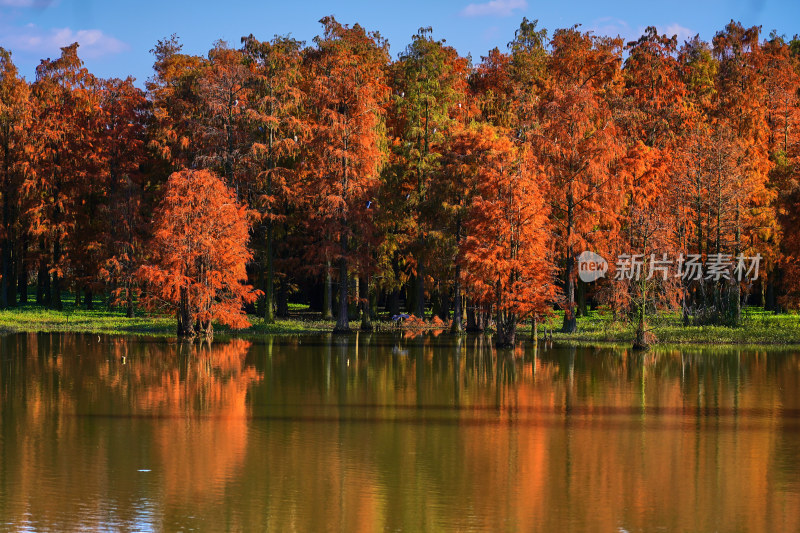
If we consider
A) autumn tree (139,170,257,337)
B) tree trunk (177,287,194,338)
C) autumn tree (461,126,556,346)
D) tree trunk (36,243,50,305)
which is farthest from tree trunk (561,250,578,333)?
tree trunk (36,243,50,305)

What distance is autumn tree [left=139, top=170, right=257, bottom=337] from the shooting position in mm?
49375

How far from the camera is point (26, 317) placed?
61375 mm

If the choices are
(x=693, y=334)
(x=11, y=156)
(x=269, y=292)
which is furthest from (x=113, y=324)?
(x=693, y=334)

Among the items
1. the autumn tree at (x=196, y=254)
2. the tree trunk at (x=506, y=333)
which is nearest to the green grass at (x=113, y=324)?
the autumn tree at (x=196, y=254)

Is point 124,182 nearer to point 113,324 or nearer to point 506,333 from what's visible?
point 113,324

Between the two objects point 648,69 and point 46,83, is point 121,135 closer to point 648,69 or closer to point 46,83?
point 46,83

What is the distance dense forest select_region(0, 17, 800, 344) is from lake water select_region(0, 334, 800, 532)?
498 inches

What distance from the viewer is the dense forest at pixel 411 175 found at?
49.6 meters

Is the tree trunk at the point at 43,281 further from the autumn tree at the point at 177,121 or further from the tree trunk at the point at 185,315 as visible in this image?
the tree trunk at the point at 185,315

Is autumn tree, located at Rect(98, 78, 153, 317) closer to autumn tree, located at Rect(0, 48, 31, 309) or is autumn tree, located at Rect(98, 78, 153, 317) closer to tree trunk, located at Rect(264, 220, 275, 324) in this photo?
autumn tree, located at Rect(0, 48, 31, 309)

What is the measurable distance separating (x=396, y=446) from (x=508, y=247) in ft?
83.1

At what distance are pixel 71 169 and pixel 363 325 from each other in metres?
24.8

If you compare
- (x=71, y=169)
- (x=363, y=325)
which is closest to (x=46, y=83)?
(x=71, y=169)

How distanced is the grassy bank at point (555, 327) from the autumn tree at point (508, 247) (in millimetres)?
4178
